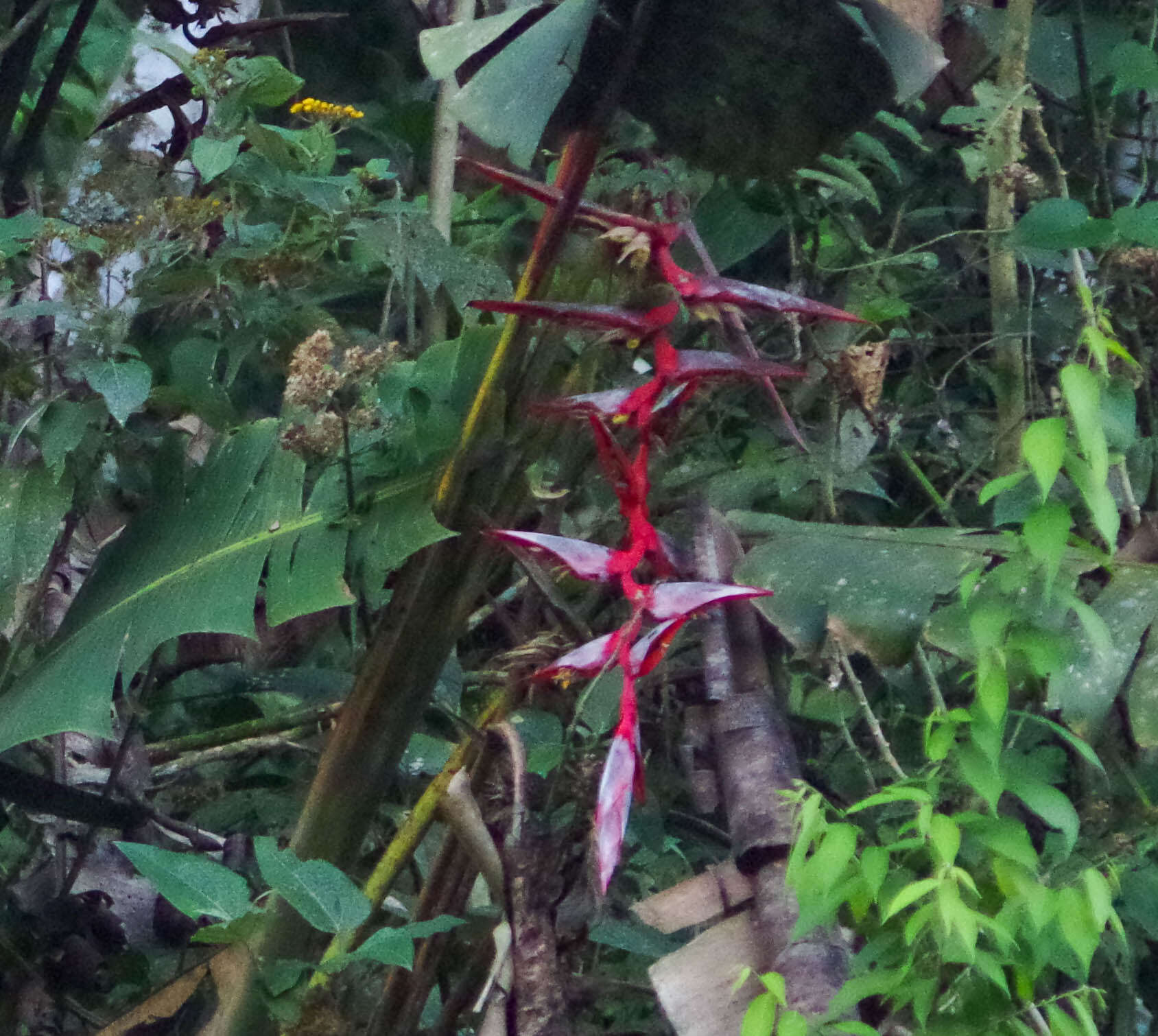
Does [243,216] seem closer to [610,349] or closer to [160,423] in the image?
[160,423]

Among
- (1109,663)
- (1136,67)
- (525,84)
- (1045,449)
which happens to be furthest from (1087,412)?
(1136,67)

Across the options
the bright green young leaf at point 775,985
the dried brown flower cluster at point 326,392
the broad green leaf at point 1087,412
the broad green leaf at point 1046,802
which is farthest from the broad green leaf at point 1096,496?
the dried brown flower cluster at point 326,392

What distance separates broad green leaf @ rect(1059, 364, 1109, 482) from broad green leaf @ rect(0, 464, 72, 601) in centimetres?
65

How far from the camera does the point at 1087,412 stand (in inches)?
22.5

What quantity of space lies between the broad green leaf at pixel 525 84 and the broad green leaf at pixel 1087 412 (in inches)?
10.7

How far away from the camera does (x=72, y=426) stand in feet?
2.70

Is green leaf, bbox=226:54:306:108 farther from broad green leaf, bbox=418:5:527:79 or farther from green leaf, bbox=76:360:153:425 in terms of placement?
broad green leaf, bbox=418:5:527:79

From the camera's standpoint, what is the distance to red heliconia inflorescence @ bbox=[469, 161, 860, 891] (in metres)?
0.47

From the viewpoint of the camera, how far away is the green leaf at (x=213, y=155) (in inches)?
34.6

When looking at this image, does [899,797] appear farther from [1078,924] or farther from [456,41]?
[456,41]

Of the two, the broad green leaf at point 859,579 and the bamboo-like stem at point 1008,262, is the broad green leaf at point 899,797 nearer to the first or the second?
the broad green leaf at point 859,579

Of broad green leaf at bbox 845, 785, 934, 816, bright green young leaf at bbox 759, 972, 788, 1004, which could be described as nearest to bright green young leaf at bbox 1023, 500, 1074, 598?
broad green leaf at bbox 845, 785, 934, 816

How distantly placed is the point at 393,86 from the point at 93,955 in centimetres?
92

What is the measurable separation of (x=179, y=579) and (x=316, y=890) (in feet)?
0.94
